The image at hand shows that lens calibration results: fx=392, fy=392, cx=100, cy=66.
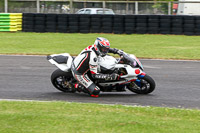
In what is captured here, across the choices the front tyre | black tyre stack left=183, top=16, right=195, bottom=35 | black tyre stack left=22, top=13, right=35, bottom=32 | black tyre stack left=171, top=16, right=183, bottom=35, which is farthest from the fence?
the front tyre

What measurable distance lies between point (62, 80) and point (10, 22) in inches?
604

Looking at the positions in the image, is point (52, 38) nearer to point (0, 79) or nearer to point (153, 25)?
point (153, 25)

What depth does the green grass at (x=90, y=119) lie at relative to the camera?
5.32 m

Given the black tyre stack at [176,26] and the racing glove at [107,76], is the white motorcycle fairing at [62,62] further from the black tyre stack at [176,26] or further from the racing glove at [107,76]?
the black tyre stack at [176,26]

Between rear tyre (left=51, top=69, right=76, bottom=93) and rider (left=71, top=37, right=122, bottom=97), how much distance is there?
11.3 inches

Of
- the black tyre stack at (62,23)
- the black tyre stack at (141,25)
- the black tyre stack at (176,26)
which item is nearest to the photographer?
the black tyre stack at (176,26)

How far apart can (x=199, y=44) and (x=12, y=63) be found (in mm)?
9580

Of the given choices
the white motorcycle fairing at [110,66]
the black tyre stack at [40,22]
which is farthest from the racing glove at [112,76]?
the black tyre stack at [40,22]

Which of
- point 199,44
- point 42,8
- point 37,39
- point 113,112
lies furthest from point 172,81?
point 42,8

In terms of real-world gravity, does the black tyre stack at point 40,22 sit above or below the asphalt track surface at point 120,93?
above

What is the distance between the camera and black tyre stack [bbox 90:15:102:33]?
2184cm

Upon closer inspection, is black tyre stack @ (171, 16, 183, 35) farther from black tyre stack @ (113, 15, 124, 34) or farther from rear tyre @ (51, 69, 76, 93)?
rear tyre @ (51, 69, 76, 93)

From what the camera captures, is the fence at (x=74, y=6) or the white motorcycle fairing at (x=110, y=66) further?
the fence at (x=74, y=6)

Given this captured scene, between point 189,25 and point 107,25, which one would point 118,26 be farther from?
point 189,25
